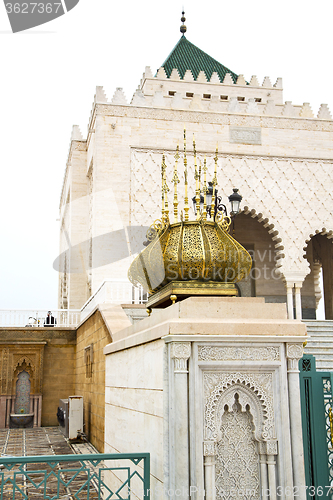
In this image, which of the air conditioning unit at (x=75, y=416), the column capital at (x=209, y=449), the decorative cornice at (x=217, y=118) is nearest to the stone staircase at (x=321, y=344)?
the air conditioning unit at (x=75, y=416)

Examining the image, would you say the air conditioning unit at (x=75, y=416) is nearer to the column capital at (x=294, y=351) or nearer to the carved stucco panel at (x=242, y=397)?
the carved stucco panel at (x=242, y=397)

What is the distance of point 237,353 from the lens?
2.70 m

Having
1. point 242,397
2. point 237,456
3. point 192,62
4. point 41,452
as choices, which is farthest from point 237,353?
point 192,62

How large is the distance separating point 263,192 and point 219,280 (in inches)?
369

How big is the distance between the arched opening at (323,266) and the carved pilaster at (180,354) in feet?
40.9

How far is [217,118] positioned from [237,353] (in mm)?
10559

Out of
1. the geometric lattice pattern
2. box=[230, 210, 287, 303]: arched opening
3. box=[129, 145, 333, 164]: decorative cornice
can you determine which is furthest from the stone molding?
box=[230, 210, 287, 303]: arched opening

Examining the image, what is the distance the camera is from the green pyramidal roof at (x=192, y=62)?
16641mm

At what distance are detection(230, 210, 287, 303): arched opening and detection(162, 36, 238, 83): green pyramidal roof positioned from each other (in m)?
4.97

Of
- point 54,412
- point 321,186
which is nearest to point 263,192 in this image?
point 321,186

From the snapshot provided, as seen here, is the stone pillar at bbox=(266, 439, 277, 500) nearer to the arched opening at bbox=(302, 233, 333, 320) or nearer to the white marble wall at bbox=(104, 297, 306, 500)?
the white marble wall at bbox=(104, 297, 306, 500)

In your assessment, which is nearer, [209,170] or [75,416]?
[75,416]

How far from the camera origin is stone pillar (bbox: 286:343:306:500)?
2670 millimetres

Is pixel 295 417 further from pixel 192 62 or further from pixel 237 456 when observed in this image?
pixel 192 62
